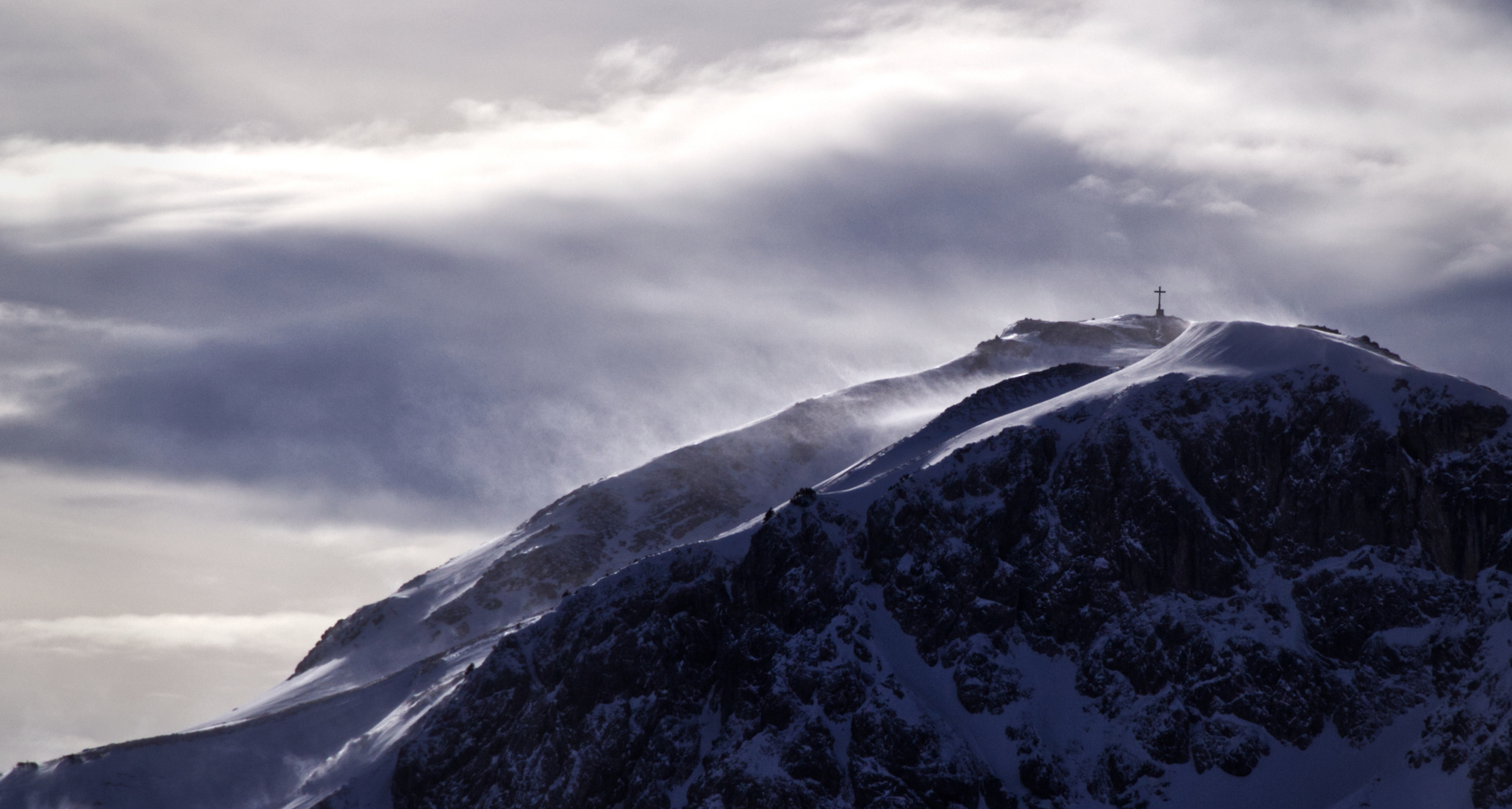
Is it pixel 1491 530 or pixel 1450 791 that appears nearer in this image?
pixel 1450 791

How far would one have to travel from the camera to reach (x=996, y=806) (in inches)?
7318

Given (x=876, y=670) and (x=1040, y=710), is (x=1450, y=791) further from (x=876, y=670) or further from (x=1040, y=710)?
(x=876, y=670)

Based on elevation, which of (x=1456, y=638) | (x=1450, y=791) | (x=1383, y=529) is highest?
(x=1383, y=529)

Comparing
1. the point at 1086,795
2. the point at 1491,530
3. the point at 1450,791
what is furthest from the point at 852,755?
the point at 1491,530

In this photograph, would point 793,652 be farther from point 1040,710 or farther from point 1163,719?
point 1163,719

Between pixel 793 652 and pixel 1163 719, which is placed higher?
pixel 793 652

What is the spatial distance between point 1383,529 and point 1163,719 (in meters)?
36.1

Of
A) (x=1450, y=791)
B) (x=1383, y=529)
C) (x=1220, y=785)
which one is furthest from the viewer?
(x=1383, y=529)

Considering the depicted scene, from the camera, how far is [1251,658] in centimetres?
19212

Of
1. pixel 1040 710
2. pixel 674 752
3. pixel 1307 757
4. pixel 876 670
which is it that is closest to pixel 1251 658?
pixel 1307 757

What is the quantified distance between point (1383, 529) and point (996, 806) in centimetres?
5752

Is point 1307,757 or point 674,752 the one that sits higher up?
point 674,752

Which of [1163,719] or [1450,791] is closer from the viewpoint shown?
[1450,791]

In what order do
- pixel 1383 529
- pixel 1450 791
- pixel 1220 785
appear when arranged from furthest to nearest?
pixel 1383 529 < pixel 1220 785 < pixel 1450 791
